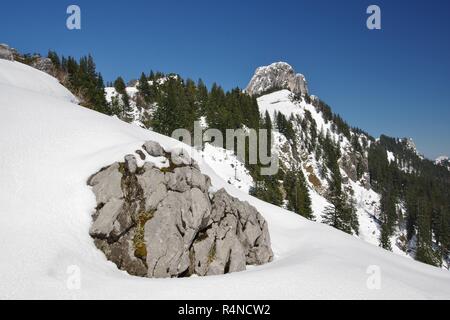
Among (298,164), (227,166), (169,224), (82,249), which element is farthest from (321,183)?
(82,249)

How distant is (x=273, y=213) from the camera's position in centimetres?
2841

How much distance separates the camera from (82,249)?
13414 millimetres

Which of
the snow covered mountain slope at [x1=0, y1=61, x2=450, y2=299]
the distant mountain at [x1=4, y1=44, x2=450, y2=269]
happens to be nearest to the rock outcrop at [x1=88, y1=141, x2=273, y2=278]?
the snow covered mountain slope at [x1=0, y1=61, x2=450, y2=299]

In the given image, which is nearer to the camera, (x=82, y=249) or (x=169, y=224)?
(x=82, y=249)

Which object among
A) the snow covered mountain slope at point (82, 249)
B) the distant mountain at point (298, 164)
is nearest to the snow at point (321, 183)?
the distant mountain at point (298, 164)

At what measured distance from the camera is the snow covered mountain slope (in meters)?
11.1

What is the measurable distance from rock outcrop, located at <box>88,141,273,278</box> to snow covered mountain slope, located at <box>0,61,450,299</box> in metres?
0.82

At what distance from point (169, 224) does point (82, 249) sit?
4296 millimetres

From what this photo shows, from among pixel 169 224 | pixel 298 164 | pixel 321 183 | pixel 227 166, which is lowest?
pixel 169 224

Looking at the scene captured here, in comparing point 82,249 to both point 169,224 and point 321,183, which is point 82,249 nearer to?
point 169,224

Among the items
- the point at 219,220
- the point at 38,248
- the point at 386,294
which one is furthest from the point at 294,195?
the point at 38,248

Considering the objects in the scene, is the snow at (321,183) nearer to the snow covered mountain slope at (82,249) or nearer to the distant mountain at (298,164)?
the distant mountain at (298,164)

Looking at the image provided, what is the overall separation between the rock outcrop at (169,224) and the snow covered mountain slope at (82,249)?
2.69 ft

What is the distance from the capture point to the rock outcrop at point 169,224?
14.7m
